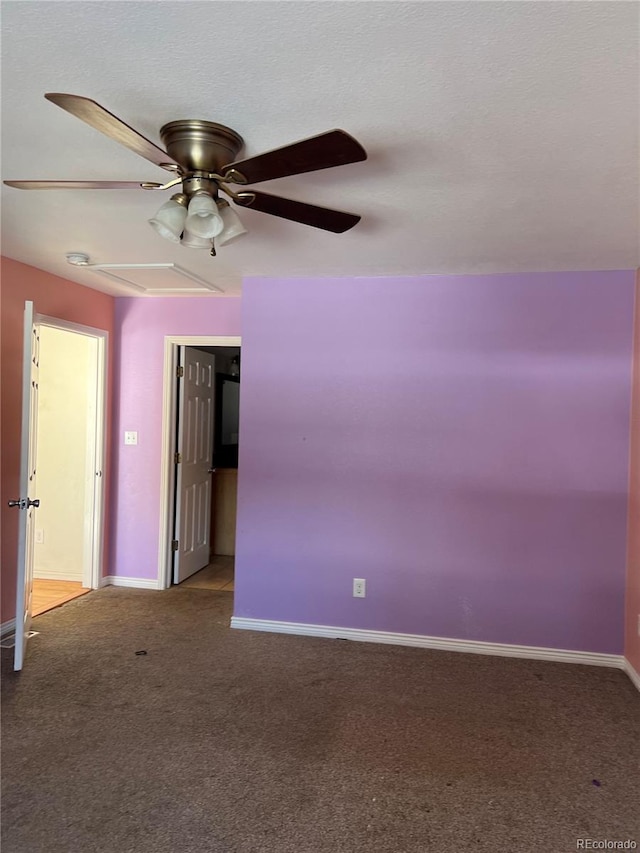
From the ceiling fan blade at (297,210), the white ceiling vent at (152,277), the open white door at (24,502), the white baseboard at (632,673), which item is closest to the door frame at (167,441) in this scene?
the white ceiling vent at (152,277)

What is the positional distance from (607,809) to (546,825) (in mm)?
284

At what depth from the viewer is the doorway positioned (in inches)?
172

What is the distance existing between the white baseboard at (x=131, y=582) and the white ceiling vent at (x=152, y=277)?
237 cm

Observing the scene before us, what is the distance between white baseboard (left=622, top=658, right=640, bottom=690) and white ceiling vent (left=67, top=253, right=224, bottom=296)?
3.63 m

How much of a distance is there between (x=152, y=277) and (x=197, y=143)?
225cm

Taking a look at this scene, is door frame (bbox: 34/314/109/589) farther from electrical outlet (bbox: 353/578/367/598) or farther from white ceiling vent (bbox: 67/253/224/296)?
electrical outlet (bbox: 353/578/367/598)

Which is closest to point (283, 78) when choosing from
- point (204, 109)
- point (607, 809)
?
point (204, 109)

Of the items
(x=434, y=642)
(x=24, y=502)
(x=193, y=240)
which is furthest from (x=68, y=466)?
(x=193, y=240)

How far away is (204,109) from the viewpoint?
1643mm

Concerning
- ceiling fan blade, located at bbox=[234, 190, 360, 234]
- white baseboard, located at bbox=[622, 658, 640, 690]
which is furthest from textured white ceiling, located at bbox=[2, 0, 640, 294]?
white baseboard, located at bbox=[622, 658, 640, 690]

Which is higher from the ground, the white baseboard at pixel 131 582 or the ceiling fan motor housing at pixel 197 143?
the ceiling fan motor housing at pixel 197 143

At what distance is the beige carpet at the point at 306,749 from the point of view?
191cm

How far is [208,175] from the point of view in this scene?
167cm

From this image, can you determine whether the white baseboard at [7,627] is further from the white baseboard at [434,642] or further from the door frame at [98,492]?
the white baseboard at [434,642]
